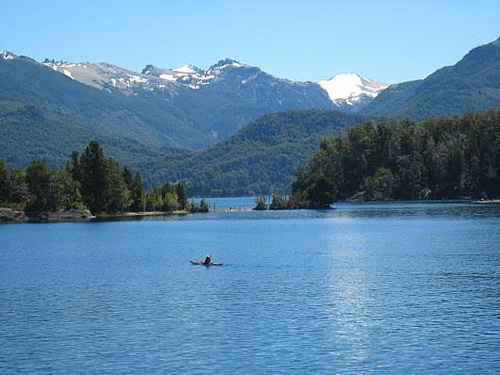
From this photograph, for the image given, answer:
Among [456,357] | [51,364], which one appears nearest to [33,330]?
[51,364]

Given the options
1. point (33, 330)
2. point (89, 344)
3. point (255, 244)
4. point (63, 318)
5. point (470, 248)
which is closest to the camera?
point (89, 344)

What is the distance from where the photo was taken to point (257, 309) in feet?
198

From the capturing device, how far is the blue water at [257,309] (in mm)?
45188

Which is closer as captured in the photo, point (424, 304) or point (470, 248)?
point (424, 304)

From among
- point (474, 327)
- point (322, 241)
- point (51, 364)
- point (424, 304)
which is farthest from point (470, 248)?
point (51, 364)

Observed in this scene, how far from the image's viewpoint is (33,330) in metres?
53.9

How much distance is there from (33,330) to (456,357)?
2750 centimetres

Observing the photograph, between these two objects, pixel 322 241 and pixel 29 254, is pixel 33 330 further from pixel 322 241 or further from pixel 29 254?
pixel 322 241

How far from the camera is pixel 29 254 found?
111750 millimetres

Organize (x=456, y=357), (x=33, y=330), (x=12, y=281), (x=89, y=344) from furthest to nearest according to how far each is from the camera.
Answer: (x=12, y=281) → (x=33, y=330) → (x=89, y=344) → (x=456, y=357)

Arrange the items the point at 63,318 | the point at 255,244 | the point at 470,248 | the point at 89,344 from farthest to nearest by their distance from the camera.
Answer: the point at 255,244
the point at 470,248
the point at 63,318
the point at 89,344

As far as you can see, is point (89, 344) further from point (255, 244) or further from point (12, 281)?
point (255, 244)

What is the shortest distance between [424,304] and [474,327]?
9.00m

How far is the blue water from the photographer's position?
4519cm
